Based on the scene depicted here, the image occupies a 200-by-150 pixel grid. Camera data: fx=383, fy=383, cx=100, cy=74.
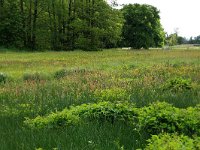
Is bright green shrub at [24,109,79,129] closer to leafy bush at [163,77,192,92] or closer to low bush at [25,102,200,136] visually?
low bush at [25,102,200,136]

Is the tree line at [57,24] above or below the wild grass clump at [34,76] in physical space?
above

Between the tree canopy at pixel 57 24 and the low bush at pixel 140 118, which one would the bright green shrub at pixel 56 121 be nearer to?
the low bush at pixel 140 118

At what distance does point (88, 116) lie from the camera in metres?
8.28

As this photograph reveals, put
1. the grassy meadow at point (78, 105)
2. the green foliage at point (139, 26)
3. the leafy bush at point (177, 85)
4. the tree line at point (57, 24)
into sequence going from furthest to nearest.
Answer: the green foliage at point (139, 26) < the tree line at point (57, 24) < the leafy bush at point (177, 85) < the grassy meadow at point (78, 105)

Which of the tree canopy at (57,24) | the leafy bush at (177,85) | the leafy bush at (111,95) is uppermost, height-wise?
the tree canopy at (57,24)

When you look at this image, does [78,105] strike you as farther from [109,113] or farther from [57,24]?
[57,24]

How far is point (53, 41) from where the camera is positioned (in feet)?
192

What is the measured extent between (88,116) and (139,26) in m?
73.9

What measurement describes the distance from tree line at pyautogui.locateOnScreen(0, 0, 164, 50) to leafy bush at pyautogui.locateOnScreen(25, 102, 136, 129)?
4605 centimetres

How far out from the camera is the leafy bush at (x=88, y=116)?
26.1ft

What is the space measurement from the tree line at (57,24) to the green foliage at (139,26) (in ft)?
48.1

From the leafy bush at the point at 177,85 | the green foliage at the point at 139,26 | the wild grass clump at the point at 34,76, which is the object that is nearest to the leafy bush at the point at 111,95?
the leafy bush at the point at 177,85

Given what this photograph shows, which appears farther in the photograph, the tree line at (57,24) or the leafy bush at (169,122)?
the tree line at (57,24)

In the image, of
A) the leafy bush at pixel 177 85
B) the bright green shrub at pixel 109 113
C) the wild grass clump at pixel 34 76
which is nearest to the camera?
the bright green shrub at pixel 109 113
